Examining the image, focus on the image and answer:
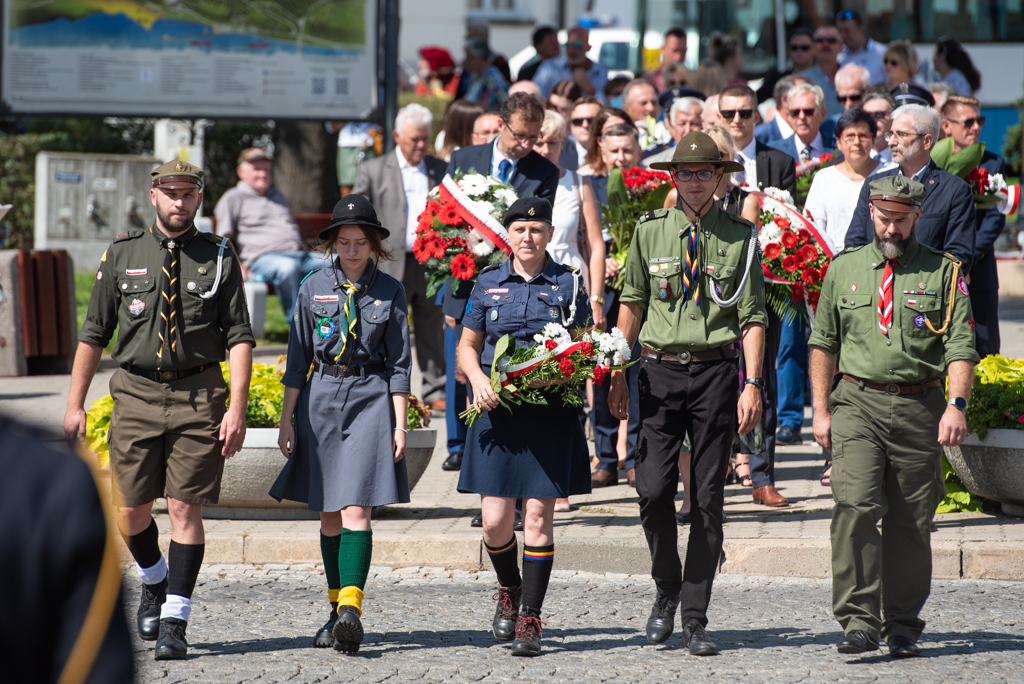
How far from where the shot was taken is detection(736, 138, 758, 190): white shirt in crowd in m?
8.38

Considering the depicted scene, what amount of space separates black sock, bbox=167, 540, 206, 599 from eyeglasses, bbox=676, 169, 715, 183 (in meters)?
2.62

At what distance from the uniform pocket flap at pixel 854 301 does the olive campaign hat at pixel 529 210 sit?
1.32 meters

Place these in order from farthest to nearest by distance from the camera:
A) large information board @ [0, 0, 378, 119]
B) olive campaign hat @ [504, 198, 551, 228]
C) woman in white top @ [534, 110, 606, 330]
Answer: large information board @ [0, 0, 378, 119] → woman in white top @ [534, 110, 606, 330] → olive campaign hat @ [504, 198, 551, 228]

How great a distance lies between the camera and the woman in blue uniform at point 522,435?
5383mm

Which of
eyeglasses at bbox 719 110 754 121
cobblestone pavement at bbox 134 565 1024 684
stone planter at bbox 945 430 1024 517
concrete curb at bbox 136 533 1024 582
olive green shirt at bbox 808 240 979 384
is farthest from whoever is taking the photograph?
eyeglasses at bbox 719 110 754 121

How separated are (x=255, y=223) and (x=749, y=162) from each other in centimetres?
612

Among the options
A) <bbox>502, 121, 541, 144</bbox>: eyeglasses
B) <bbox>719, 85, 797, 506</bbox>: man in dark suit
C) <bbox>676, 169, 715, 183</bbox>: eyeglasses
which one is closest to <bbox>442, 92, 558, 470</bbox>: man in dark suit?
<bbox>502, 121, 541, 144</bbox>: eyeglasses

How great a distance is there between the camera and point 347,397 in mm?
5516

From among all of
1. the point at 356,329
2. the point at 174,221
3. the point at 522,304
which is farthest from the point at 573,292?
the point at 174,221

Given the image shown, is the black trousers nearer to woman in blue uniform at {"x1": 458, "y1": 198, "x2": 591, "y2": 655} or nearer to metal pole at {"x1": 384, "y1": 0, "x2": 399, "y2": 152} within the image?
woman in blue uniform at {"x1": 458, "y1": 198, "x2": 591, "y2": 655}

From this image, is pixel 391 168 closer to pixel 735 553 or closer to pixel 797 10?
pixel 735 553

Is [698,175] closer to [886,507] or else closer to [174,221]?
[886,507]

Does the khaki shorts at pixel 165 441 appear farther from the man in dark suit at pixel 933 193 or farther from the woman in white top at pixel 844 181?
the woman in white top at pixel 844 181

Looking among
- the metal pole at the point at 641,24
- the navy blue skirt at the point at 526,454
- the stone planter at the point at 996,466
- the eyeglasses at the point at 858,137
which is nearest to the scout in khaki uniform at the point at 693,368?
the navy blue skirt at the point at 526,454
